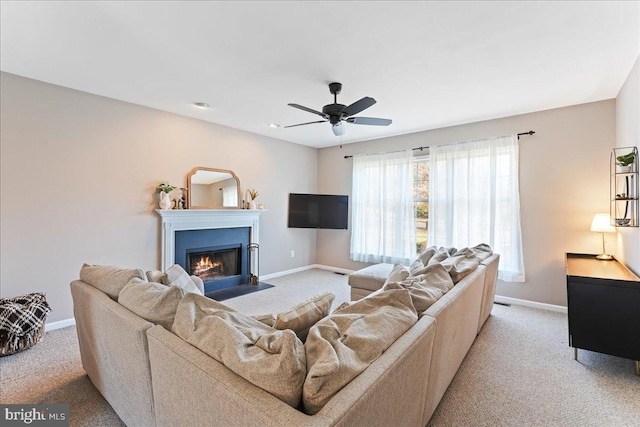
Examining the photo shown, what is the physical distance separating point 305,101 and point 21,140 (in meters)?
2.97

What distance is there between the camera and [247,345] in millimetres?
1069

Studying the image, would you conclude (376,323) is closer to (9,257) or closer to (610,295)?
(610,295)

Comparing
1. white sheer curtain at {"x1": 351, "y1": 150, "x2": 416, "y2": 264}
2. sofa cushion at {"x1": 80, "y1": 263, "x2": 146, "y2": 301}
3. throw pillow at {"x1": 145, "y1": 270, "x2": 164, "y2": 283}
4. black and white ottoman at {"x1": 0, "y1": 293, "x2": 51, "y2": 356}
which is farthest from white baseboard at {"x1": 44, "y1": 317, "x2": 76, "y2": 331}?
white sheer curtain at {"x1": 351, "y1": 150, "x2": 416, "y2": 264}

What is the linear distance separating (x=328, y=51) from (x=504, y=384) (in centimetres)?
296

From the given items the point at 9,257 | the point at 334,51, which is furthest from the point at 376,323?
the point at 9,257

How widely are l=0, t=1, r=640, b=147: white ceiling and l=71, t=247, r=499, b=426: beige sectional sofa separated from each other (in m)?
1.81

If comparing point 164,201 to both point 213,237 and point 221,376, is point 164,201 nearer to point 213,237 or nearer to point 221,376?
point 213,237

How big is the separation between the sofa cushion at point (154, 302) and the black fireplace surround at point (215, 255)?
2.71 meters

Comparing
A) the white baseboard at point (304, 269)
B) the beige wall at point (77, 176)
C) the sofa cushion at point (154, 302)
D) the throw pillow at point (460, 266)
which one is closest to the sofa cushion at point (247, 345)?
the sofa cushion at point (154, 302)

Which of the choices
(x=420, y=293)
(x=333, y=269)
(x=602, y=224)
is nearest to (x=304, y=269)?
(x=333, y=269)

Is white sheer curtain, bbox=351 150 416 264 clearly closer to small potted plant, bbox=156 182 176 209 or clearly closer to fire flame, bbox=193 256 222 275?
fire flame, bbox=193 256 222 275

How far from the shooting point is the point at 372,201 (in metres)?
5.45

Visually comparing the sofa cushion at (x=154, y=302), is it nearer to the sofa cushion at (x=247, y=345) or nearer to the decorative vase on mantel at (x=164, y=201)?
the sofa cushion at (x=247, y=345)

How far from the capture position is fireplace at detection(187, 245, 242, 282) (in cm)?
440
